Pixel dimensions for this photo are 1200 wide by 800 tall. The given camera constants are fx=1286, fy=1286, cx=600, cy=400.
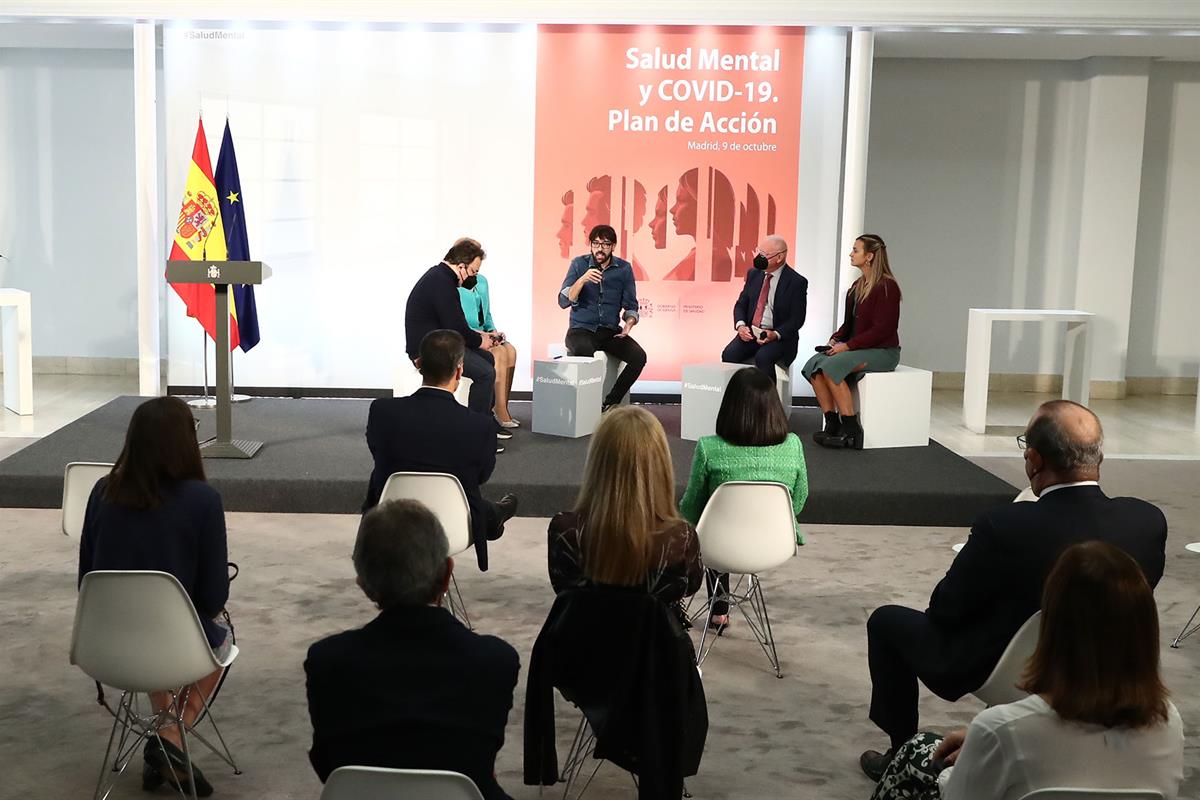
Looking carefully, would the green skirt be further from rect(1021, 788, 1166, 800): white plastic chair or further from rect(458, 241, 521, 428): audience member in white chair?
rect(1021, 788, 1166, 800): white plastic chair

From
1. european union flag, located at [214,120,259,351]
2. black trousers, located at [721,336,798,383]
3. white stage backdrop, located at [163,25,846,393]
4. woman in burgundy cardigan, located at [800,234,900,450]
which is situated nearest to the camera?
woman in burgundy cardigan, located at [800,234,900,450]

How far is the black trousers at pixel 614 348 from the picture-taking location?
27.5 ft

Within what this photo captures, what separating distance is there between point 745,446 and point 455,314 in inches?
124

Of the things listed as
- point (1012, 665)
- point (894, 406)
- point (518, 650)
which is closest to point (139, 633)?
point (518, 650)

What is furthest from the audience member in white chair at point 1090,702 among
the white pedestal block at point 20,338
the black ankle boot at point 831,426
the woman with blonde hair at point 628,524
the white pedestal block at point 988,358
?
the white pedestal block at point 20,338

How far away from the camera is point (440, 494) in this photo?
4.32m

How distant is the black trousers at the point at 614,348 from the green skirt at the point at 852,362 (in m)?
1.22

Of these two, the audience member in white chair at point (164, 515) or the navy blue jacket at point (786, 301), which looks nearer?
the audience member in white chair at point (164, 515)

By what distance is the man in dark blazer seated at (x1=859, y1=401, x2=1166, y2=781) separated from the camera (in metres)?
2.98

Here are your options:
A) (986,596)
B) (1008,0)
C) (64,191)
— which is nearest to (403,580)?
(986,596)

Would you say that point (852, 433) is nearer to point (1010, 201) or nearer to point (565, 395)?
point (565, 395)

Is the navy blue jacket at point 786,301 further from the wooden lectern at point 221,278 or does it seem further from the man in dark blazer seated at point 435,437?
the man in dark blazer seated at point 435,437

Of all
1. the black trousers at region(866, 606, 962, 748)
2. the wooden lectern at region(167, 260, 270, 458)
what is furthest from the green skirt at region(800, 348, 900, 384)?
the black trousers at region(866, 606, 962, 748)

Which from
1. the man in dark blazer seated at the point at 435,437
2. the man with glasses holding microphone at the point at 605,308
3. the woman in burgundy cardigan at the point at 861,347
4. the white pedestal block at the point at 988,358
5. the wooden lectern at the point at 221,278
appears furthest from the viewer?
the white pedestal block at the point at 988,358
